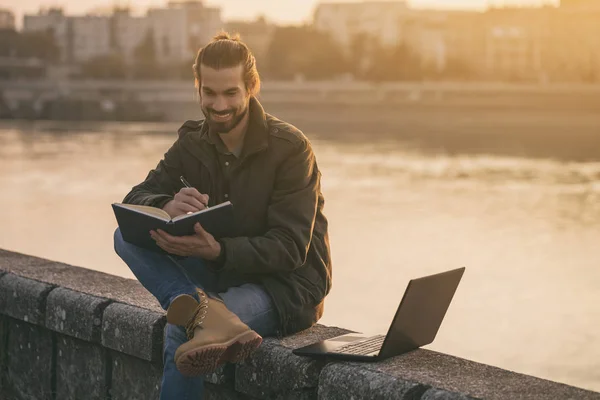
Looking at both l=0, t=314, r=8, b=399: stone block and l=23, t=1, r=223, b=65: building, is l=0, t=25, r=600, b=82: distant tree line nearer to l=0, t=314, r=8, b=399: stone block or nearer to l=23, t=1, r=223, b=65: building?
l=23, t=1, r=223, b=65: building

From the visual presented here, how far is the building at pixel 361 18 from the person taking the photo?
324 ft

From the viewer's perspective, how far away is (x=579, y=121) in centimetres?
5738

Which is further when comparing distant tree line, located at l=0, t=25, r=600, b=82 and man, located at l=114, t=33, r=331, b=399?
distant tree line, located at l=0, t=25, r=600, b=82

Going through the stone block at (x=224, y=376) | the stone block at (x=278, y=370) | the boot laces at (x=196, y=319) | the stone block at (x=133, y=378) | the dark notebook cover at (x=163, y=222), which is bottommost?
the stone block at (x=133, y=378)

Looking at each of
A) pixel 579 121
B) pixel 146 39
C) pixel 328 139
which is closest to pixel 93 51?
pixel 146 39

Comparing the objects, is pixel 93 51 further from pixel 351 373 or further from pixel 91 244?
pixel 351 373

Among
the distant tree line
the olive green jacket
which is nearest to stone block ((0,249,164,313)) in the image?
the olive green jacket

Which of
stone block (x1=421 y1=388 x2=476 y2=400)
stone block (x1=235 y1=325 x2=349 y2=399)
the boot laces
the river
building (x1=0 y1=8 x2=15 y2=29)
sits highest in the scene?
the boot laces

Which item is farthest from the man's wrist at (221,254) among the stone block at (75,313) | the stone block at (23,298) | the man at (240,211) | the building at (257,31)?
the building at (257,31)

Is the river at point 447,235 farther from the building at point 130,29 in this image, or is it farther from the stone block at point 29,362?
the building at point 130,29

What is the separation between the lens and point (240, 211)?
2.57 metres

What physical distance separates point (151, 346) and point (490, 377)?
0.85m

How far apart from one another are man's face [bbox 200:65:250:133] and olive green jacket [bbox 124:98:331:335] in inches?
2.0

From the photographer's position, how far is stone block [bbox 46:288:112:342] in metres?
2.84
